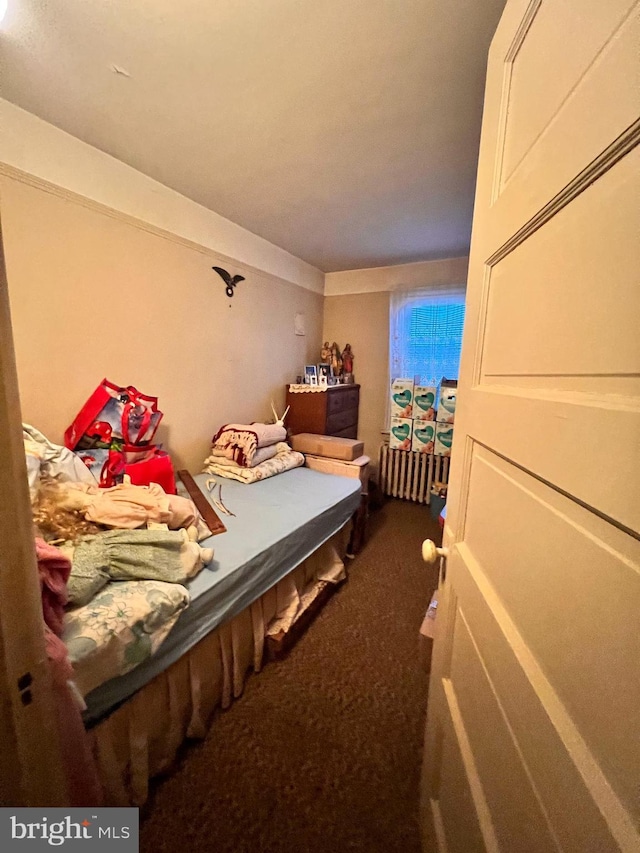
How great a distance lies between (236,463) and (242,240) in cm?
174

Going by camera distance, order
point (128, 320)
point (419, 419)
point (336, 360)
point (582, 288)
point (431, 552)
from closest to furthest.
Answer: point (582, 288)
point (431, 552)
point (128, 320)
point (419, 419)
point (336, 360)

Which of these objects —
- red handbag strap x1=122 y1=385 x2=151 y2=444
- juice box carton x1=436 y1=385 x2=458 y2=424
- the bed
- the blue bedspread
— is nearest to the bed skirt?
the bed

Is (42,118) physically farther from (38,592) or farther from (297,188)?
(38,592)

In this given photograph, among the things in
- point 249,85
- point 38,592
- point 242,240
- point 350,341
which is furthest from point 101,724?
point 350,341

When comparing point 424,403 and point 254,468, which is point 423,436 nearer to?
point 424,403

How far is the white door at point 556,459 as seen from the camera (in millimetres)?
314

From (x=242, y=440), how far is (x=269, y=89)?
6.00 feet

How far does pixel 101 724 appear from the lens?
915 mm

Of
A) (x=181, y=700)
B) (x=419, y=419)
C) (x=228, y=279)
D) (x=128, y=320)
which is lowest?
Result: (x=181, y=700)

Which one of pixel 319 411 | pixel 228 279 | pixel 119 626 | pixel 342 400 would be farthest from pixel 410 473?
pixel 119 626

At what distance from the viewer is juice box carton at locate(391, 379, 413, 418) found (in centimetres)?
324

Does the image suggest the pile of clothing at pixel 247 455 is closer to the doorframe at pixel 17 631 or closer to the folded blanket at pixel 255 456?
the folded blanket at pixel 255 456

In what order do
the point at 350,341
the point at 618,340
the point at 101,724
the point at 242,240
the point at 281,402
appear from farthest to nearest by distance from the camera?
the point at 350,341
the point at 281,402
the point at 242,240
the point at 101,724
the point at 618,340

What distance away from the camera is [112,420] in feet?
5.57
